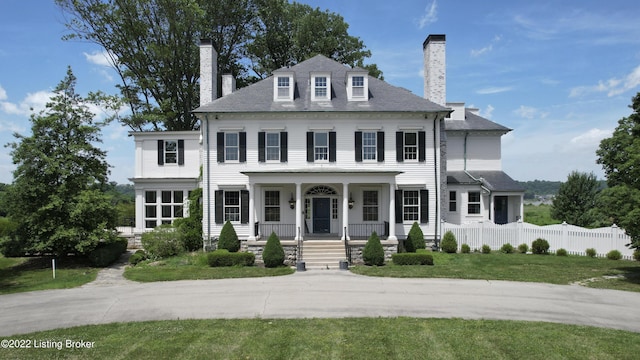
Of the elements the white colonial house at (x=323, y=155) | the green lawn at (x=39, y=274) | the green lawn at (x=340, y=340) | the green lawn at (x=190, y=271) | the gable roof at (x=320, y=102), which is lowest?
the green lawn at (x=39, y=274)

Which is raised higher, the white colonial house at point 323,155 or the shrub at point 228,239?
the white colonial house at point 323,155

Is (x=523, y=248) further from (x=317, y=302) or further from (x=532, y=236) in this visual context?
(x=317, y=302)

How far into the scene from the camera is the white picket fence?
19.6 metres

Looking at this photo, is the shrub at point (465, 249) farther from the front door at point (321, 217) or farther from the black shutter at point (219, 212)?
the black shutter at point (219, 212)

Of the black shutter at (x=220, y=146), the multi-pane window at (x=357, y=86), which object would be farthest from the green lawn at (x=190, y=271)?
the multi-pane window at (x=357, y=86)

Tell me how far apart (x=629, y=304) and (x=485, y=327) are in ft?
17.8

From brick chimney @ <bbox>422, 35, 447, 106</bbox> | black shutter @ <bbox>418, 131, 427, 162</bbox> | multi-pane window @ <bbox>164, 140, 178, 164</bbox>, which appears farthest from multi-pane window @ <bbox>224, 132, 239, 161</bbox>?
brick chimney @ <bbox>422, 35, 447, 106</bbox>

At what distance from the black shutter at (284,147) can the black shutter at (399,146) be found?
19.5 ft

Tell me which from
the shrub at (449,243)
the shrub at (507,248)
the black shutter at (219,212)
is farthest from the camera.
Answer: the black shutter at (219,212)

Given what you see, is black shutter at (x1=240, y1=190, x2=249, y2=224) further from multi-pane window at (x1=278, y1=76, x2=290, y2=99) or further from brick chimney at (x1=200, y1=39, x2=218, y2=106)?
brick chimney at (x1=200, y1=39, x2=218, y2=106)

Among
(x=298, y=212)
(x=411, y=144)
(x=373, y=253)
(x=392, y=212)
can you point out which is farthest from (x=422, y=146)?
(x=298, y=212)

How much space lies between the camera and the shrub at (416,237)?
19.8 m

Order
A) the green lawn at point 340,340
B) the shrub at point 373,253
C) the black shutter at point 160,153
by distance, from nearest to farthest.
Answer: the green lawn at point 340,340 < the shrub at point 373,253 < the black shutter at point 160,153

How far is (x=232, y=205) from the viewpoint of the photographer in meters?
21.1
